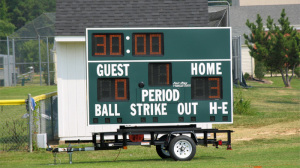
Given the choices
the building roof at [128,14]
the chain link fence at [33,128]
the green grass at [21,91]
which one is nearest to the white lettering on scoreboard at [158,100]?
the chain link fence at [33,128]

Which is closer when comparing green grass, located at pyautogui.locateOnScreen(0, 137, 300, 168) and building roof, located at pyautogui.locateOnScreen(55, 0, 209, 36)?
green grass, located at pyautogui.locateOnScreen(0, 137, 300, 168)

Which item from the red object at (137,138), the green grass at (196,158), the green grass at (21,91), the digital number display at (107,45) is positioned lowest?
the green grass at (196,158)

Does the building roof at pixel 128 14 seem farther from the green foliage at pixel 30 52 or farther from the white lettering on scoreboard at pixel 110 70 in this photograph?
the green foliage at pixel 30 52

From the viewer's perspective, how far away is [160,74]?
44.1 ft

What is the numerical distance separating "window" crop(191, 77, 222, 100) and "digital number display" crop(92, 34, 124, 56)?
1946 mm

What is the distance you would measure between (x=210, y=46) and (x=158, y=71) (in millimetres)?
1399

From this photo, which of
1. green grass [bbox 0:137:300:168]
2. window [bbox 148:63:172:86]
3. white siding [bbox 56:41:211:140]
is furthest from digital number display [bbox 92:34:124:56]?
white siding [bbox 56:41:211:140]

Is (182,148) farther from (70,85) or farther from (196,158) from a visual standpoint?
(70,85)

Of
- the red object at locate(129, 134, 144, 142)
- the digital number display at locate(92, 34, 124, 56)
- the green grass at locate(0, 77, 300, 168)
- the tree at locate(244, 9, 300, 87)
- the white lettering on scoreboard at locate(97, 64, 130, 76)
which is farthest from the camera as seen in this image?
the tree at locate(244, 9, 300, 87)

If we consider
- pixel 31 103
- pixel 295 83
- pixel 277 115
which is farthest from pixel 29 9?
pixel 31 103

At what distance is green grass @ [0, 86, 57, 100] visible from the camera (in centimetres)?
3584

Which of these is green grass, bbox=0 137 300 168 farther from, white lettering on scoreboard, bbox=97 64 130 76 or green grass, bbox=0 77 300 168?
white lettering on scoreboard, bbox=97 64 130 76

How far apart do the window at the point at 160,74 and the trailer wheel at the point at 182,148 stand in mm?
1380

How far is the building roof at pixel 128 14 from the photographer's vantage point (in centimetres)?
1811
